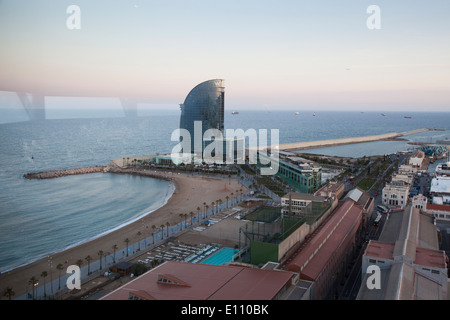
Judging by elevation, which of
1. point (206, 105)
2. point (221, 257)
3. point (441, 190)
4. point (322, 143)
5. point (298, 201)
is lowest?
point (221, 257)

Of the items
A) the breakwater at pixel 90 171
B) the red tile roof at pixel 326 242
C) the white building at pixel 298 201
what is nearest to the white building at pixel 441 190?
the red tile roof at pixel 326 242

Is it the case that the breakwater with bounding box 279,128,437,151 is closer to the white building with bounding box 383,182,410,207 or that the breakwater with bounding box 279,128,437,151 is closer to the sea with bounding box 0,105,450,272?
the sea with bounding box 0,105,450,272

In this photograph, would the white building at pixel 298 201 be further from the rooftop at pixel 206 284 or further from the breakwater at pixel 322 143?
the breakwater at pixel 322 143

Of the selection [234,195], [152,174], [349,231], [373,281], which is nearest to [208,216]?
[234,195]

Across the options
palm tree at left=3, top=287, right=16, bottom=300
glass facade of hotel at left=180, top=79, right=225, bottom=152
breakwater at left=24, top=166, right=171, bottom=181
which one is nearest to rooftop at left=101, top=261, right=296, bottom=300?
palm tree at left=3, top=287, right=16, bottom=300

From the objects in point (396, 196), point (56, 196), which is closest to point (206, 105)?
point (56, 196)

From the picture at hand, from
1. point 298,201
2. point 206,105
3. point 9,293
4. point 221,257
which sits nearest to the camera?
point 9,293

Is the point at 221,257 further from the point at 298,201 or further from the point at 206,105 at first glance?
the point at 206,105
